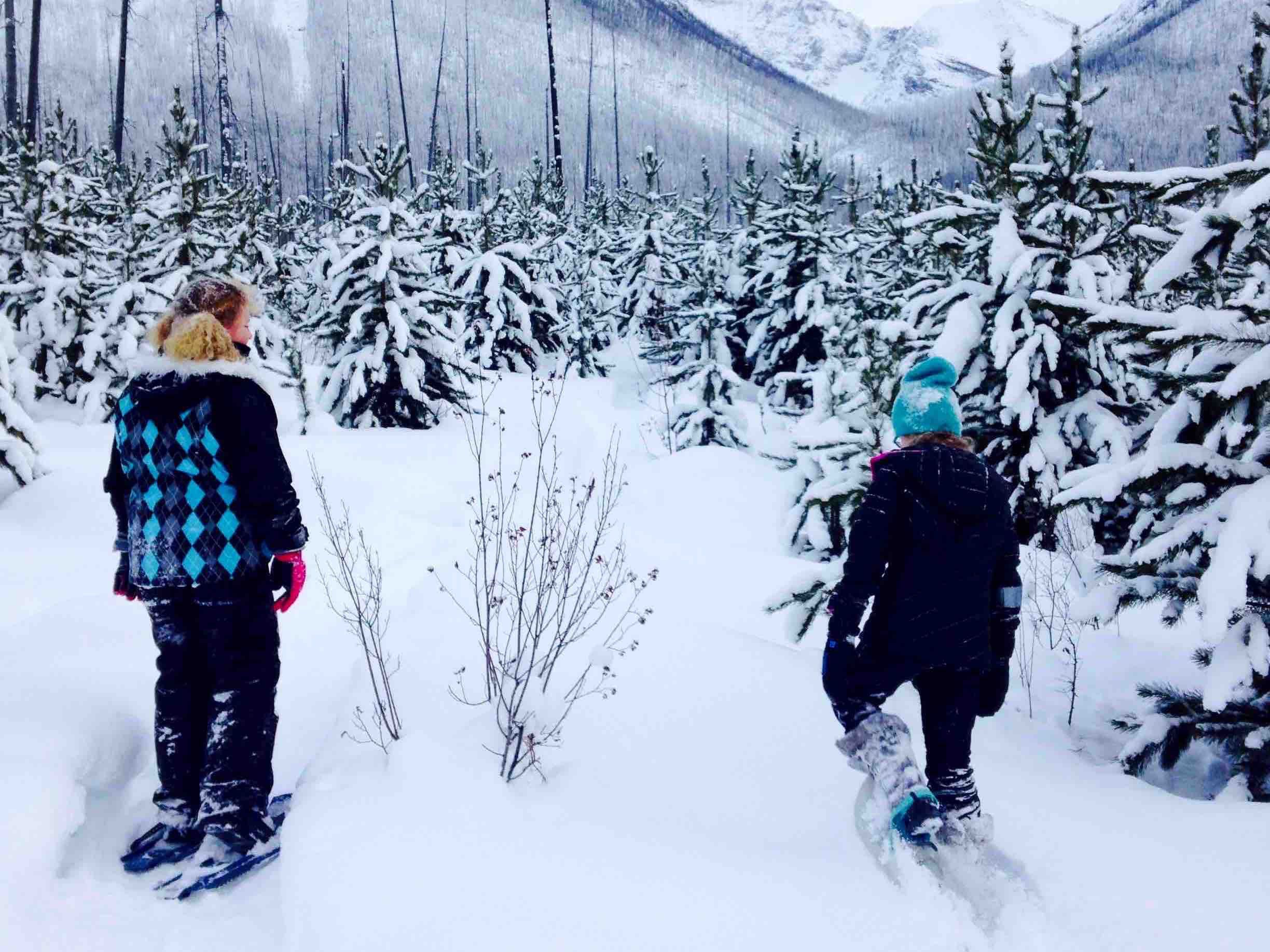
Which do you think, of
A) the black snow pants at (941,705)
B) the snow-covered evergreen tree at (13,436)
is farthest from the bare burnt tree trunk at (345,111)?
the black snow pants at (941,705)

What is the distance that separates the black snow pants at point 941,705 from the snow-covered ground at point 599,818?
26 centimetres

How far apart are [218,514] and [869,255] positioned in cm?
1956

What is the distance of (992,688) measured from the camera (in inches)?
111

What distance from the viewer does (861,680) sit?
9.10 feet

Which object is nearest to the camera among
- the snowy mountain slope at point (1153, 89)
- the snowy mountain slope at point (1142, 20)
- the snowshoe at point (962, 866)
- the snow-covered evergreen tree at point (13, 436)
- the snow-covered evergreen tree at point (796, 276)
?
the snowshoe at point (962, 866)

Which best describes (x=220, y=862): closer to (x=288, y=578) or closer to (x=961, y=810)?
(x=288, y=578)

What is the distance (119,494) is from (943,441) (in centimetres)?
301

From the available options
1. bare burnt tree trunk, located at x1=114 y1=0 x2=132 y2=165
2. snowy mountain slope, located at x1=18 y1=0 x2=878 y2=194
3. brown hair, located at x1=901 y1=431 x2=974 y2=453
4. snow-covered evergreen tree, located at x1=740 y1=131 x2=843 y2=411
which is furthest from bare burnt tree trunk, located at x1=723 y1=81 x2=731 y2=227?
brown hair, located at x1=901 y1=431 x2=974 y2=453

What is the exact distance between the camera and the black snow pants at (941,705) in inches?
108

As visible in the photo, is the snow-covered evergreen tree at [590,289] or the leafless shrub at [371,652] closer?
the leafless shrub at [371,652]

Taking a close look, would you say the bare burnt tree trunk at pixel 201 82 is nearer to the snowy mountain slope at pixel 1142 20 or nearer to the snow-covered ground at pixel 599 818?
the snow-covered ground at pixel 599 818

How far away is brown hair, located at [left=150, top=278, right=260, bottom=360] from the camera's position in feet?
8.96

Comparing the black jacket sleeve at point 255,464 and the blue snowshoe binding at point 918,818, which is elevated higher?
the black jacket sleeve at point 255,464

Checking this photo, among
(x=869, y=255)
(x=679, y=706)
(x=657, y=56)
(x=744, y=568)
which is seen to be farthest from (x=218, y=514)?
(x=657, y=56)
